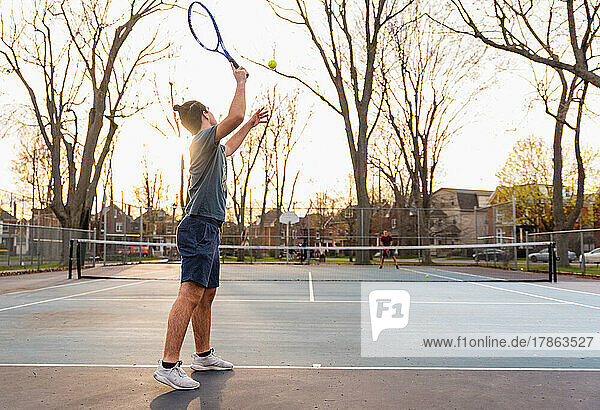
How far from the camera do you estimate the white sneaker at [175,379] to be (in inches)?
125

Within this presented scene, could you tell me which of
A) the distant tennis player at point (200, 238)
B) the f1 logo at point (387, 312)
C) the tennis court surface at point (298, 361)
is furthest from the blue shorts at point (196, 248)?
the f1 logo at point (387, 312)

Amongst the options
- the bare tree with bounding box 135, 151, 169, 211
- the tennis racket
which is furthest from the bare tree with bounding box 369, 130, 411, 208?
the tennis racket

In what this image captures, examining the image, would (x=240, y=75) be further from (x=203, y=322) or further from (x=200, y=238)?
(x=203, y=322)

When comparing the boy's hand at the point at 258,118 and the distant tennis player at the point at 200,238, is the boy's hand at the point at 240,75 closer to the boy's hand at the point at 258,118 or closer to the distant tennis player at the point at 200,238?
the distant tennis player at the point at 200,238

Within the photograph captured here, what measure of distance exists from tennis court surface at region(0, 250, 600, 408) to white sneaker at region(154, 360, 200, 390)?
62 millimetres

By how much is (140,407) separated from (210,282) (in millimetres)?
1052

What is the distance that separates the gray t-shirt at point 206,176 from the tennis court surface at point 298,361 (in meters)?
1.05

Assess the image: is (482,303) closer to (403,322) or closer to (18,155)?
(403,322)

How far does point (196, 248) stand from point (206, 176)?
470 millimetres

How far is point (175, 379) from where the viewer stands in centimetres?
318

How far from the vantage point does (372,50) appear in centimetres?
2542

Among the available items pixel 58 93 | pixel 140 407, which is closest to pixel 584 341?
pixel 140 407

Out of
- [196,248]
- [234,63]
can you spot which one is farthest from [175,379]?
[234,63]

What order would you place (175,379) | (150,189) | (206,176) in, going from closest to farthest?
(175,379) → (206,176) → (150,189)
